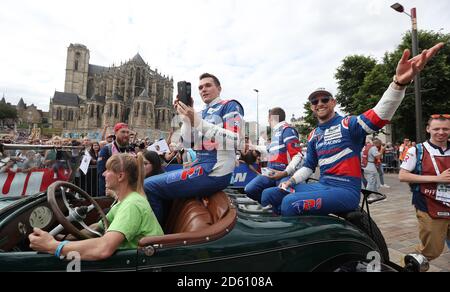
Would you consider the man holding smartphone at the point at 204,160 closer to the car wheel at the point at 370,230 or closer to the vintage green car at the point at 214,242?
the vintage green car at the point at 214,242

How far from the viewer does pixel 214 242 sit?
163 centimetres

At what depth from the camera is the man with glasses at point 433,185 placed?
8.27ft

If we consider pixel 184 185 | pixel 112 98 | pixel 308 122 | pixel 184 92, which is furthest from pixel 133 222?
pixel 112 98

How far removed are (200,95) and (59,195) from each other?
1629mm

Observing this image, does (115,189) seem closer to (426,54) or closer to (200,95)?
(200,95)

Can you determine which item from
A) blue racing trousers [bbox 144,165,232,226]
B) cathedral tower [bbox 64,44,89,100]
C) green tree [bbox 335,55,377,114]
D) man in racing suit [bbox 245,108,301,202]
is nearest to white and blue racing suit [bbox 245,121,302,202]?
man in racing suit [bbox 245,108,301,202]

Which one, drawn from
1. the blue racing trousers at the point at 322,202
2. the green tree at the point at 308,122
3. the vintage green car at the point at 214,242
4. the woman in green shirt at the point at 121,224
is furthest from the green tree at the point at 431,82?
the woman in green shirt at the point at 121,224

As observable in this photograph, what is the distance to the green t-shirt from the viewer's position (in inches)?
62.1

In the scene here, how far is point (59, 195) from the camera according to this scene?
7.51 feet

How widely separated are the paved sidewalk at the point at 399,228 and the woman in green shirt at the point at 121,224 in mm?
2328

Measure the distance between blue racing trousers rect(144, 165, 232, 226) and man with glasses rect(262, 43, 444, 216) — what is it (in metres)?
0.66

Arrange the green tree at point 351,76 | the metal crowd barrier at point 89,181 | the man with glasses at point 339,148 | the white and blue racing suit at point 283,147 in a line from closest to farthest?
1. the man with glasses at point 339,148
2. the white and blue racing suit at point 283,147
3. the metal crowd barrier at point 89,181
4. the green tree at point 351,76

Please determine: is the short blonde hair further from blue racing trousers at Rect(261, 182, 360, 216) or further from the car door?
blue racing trousers at Rect(261, 182, 360, 216)

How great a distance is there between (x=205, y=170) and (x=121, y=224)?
0.89 metres
